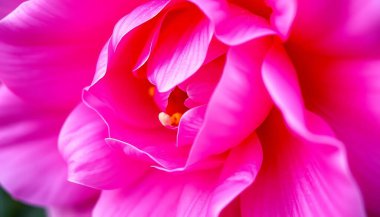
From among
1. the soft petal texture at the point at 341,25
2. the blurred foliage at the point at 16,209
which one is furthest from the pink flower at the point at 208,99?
the blurred foliage at the point at 16,209

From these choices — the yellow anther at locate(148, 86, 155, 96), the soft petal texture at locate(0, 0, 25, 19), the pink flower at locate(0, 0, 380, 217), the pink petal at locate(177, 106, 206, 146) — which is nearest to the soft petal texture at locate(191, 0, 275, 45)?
the pink flower at locate(0, 0, 380, 217)

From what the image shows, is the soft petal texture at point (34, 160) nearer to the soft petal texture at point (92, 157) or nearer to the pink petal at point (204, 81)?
the soft petal texture at point (92, 157)

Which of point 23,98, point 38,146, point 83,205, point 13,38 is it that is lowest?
point 83,205

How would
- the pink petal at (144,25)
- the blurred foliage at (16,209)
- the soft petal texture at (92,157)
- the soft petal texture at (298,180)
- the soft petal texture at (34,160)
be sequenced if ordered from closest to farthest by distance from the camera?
the soft petal texture at (298,180) < the pink petal at (144,25) < the soft petal texture at (92,157) < the soft petal texture at (34,160) < the blurred foliage at (16,209)

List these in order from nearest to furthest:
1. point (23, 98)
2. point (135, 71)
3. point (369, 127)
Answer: point (369, 127) → point (135, 71) → point (23, 98)

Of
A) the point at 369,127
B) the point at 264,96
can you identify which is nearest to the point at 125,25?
the point at 264,96

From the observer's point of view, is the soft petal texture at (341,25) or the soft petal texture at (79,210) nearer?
the soft petal texture at (341,25)

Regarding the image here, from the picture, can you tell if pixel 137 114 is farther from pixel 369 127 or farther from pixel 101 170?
pixel 369 127

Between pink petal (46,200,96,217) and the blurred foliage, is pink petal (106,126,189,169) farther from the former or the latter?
the blurred foliage
